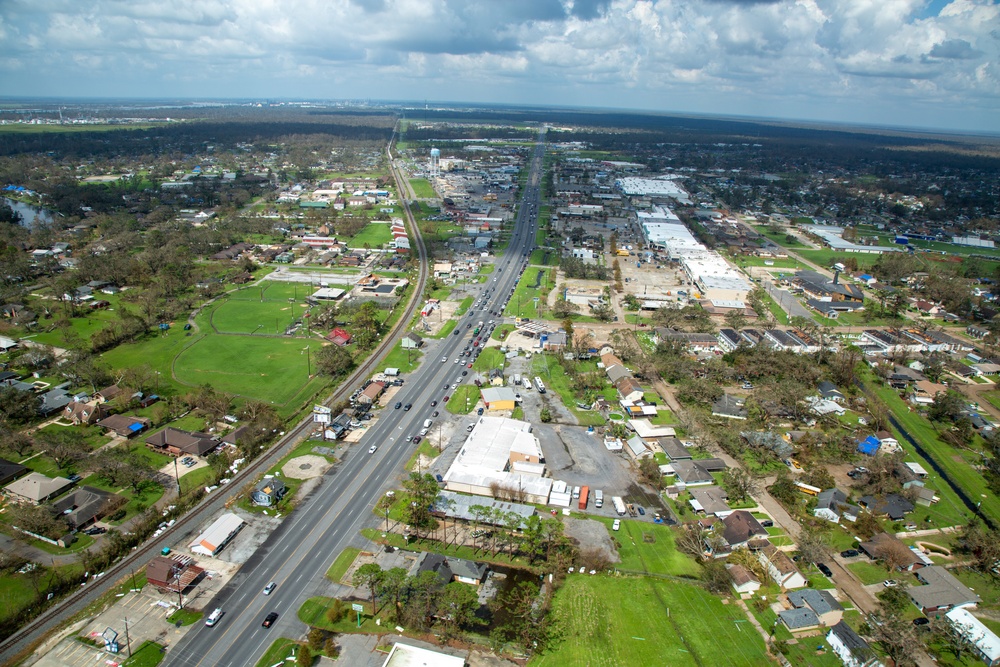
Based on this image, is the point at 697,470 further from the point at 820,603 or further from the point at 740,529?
the point at 820,603

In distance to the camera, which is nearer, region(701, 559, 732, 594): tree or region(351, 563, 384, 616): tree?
region(351, 563, 384, 616): tree

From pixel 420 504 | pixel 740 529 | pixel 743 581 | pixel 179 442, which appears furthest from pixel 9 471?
pixel 740 529

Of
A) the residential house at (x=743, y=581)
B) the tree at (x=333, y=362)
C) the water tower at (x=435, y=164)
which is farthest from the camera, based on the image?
the water tower at (x=435, y=164)

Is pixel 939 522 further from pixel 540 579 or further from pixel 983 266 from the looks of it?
pixel 983 266

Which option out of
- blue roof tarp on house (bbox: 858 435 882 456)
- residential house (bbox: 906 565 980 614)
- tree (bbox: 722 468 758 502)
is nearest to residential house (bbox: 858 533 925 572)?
residential house (bbox: 906 565 980 614)

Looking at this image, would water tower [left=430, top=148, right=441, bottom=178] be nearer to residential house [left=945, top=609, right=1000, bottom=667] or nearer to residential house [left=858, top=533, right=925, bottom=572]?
residential house [left=858, top=533, right=925, bottom=572]

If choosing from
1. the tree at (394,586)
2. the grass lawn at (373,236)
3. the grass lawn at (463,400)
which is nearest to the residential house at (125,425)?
the grass lawn at (463,400)

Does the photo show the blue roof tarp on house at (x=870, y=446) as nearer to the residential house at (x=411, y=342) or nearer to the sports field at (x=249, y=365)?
the residential house at (x=411, y=342)
